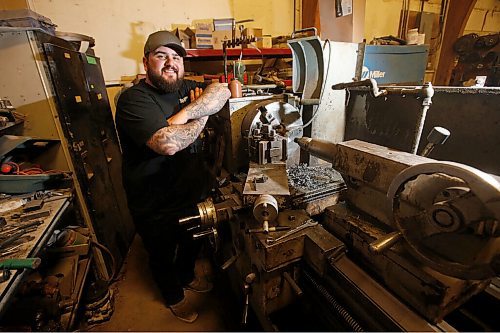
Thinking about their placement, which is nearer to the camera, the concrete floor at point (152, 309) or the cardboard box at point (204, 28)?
the concrete floor at point (152, 309)

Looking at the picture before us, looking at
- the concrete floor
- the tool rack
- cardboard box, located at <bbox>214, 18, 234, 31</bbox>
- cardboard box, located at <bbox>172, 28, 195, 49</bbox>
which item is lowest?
the concrete floor

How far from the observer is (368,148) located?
2.52ft

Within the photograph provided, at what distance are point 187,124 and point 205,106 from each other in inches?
5.3

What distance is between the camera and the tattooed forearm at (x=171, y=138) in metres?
1.16

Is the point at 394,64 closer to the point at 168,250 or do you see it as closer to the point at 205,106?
the point at 205,106

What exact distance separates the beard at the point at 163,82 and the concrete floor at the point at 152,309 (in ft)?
4.57

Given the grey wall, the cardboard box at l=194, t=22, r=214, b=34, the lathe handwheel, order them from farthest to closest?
the cardboard box at l=194, t=22, r=214, b=34 < the grey wall < the lathe handwheel

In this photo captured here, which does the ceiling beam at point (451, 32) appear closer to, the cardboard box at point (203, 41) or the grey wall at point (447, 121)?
the grey wall at point (447, 121)

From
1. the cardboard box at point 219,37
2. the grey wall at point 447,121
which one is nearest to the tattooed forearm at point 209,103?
the grey wall at point 447,121

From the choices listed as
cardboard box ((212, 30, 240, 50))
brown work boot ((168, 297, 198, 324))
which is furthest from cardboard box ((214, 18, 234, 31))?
brown work boot ((168, 297, 198, 324))

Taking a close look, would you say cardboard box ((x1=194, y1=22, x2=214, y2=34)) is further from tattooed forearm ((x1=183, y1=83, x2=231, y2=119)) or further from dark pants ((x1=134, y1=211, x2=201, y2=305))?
dark pants ((x1=134, y1=211, x2=201, y2=305))

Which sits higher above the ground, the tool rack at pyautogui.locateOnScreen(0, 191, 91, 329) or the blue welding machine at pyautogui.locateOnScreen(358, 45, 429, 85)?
the blue welding machine at pyautogui.locateOnScreen(358, 45, 429, 85)

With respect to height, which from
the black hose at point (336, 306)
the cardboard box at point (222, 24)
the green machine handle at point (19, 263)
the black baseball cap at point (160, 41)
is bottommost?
the black hose at point (336, 306)

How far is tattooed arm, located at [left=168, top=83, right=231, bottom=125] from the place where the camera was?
1.25 m
